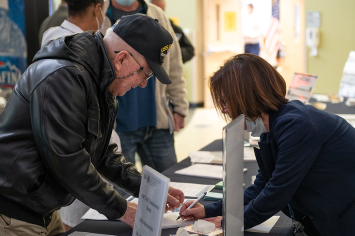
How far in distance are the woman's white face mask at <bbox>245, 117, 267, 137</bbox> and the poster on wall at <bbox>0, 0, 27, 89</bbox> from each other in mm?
1565

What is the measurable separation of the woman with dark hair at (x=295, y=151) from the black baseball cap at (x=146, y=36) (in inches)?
8.3

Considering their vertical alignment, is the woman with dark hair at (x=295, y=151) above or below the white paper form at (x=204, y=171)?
above

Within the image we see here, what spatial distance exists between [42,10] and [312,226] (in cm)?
228

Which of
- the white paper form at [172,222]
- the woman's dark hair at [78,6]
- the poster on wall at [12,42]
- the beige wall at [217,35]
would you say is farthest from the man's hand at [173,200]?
the beige wall at [217,35]

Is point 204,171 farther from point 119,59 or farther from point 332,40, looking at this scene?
point 332,40

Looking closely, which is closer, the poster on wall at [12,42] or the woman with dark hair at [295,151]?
the woman with dark hair at [295,151]

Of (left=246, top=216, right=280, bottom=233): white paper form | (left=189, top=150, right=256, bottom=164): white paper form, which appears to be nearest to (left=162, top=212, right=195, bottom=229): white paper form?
(left=246, top=216, right=280, bottom=233): white paper form

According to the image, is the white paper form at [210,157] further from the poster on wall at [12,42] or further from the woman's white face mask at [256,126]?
the poster on wall at [12,42]

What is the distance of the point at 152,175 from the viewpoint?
1.00 meters

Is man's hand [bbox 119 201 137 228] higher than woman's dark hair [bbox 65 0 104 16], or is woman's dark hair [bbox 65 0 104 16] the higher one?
woman's dark hair [bbox 65 0 104 16]

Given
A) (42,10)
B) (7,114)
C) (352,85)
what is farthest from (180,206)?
(352,85)

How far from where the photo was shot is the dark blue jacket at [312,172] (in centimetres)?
122

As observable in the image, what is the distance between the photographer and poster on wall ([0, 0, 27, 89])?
2.39 meters

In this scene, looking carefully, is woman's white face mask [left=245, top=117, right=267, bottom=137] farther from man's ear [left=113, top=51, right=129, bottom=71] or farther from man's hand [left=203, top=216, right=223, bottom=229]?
man's ear [left=113, top=51, right=129, bottom=71]
